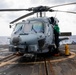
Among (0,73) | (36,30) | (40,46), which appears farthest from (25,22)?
(0,73)

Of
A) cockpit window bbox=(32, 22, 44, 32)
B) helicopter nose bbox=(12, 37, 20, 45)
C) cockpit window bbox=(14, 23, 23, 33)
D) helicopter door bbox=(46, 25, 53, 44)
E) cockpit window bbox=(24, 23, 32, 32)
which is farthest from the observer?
helicopter door bbox=(46, 25, 53, 44)

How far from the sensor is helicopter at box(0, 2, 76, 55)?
1388 cm

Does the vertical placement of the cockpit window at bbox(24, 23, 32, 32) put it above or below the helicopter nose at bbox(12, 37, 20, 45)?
above

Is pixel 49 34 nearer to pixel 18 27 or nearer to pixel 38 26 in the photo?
pixel 38 26

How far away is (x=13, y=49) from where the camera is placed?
14.2 meters

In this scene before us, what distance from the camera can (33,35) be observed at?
1434cm

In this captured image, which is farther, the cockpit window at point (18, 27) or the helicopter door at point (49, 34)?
the helicopter door at point (49, 34)

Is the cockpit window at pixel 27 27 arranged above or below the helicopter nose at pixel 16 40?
above

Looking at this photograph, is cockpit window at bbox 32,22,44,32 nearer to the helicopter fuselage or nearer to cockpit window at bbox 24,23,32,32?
the helicopter fuselage

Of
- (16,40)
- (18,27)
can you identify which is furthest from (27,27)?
(16,40)

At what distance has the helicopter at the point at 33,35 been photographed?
45.5 feet

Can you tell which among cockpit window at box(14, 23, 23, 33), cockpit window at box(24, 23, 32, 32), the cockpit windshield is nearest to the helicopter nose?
the cockpit windshield

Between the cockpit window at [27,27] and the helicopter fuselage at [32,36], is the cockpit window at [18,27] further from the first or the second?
the cockpit window at [27,27]

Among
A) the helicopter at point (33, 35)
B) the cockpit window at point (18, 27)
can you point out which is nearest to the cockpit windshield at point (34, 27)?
the helicopter at point (33, 35)
